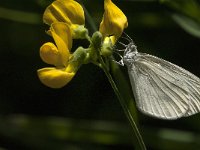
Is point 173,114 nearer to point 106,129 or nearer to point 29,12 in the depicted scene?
point 106,129

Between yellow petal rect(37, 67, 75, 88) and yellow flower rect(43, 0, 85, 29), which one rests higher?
yellow flower rect(43, 0, 85, 29)

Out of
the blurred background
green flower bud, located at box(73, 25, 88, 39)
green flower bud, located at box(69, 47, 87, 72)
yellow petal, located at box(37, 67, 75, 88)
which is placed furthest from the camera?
the blurred background

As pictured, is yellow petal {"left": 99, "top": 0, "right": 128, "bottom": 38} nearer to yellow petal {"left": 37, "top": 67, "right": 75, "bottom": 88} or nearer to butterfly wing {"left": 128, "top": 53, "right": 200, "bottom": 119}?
butterfly wing {"left": 128, "top": 53, "right": 200, "bottom": 119}

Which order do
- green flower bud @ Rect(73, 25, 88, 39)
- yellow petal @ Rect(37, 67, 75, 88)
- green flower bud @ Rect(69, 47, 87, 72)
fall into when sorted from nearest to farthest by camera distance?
yellow petal @ Rect(37, 67, 75, 88), green flower bud @ Rect(69, 47, 87, 72), green flower bud @ Rect(73, 25, 88, 39)

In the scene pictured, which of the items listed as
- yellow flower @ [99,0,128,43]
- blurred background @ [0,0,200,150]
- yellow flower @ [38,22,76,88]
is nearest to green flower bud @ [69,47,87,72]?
yellow flower @ [38,22,76,88]

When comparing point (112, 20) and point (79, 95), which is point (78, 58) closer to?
point (112, 20)

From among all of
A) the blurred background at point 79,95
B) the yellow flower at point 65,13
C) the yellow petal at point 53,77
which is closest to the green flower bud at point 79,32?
the yellow flower at point 65,13

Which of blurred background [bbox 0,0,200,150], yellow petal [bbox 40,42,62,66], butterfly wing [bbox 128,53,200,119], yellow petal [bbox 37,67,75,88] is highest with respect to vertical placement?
yellow petal [bbox 40,42,62,66]

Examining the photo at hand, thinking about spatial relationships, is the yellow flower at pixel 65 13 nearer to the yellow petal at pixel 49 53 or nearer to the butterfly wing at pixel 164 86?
the yellow petal at pixel 49 53
